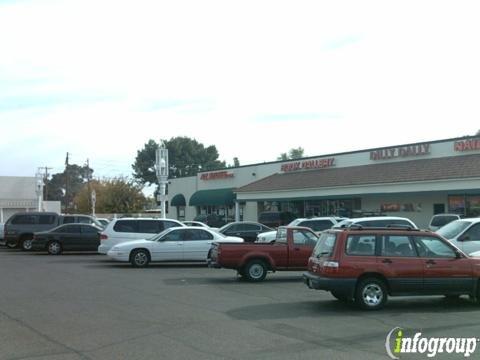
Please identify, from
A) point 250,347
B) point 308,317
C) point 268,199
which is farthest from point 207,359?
point 268,199

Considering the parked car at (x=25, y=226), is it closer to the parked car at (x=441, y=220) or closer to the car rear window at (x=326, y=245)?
the parked car at (x=441, y=220)

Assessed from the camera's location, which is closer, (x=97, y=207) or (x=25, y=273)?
(x=25, y=273)

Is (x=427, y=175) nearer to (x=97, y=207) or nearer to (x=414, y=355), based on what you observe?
(x=414, y=355)

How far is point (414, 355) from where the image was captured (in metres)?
8.27

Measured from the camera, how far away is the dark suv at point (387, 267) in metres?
12.0

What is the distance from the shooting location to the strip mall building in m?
36.6

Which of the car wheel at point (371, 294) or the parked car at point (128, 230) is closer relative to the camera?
the car wheel at point (371, 294)

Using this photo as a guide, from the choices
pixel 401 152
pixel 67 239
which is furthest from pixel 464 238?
pixel 401 152

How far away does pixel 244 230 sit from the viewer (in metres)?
29.8

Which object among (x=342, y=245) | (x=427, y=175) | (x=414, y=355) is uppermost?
(x=427, y=175)

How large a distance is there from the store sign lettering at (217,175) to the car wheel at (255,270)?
43.8 metres

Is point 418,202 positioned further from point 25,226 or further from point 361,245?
point 361,245

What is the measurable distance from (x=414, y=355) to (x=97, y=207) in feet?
251

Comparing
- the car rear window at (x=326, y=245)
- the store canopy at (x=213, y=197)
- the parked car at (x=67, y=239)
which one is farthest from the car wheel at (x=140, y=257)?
the store canopy at (x=213, y=197)
